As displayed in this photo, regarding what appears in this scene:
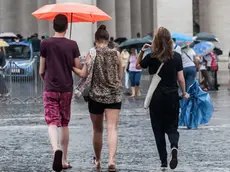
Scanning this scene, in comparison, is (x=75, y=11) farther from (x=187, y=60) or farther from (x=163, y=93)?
(x=187, y=60)

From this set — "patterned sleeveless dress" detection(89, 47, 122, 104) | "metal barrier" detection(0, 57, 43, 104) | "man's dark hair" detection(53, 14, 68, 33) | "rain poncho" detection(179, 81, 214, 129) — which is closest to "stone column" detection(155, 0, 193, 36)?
"metal barrier" detection(0, 57, 43, 104)

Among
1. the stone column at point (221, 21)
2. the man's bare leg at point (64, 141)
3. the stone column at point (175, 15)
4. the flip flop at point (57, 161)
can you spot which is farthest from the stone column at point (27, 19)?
the flip flop at point (57, 161)

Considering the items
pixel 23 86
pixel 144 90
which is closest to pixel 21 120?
pixel 23 86

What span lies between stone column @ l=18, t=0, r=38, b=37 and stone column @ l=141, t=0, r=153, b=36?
802cm

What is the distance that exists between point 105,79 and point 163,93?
695 millimetres

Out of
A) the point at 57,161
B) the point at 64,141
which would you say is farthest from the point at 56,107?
the point at 57,161

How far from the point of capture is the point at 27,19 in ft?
156

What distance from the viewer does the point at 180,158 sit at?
10.9 meters

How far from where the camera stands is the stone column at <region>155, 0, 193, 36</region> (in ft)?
90.4

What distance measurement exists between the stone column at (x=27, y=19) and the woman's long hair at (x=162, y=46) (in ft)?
123

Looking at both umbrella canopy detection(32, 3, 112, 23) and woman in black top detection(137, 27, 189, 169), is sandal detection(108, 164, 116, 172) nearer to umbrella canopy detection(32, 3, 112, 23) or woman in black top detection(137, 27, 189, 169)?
woman in black top detection(137, 27, 189, 169)

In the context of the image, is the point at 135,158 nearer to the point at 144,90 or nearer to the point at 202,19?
the point at 144,90

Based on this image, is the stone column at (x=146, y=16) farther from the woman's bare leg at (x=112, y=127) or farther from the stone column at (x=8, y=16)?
the woman's bare leg at (x=112, y=127)

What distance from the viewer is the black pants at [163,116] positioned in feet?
32.4
